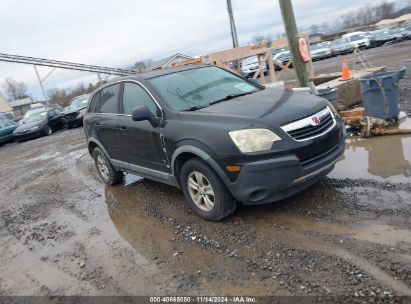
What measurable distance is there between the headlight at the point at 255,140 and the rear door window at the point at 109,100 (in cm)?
257

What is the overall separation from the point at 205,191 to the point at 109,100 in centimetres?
256

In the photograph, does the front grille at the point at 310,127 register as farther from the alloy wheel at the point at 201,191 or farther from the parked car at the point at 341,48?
the parked car at the point at 341,48

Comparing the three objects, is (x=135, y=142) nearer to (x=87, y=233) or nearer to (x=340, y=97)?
(x=87, y=233)

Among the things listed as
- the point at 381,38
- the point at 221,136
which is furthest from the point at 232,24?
the point at 221,136

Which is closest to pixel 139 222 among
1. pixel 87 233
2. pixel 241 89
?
pixel 87 233

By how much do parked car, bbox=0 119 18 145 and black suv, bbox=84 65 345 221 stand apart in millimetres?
16646

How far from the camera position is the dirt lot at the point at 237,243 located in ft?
10.6

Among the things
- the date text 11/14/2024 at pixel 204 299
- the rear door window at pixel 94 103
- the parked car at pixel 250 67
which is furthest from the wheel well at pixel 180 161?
the parked car at pixel 250 67

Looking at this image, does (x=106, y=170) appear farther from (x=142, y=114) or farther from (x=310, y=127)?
(x=310, y=127)

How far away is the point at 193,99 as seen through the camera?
4.89m

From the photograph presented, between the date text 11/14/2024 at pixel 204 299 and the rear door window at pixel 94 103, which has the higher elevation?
the rear door window at pixel 94 103

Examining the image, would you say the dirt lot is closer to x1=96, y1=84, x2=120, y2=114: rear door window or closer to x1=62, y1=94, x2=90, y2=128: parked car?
x1=96, y1=84, x2=120, y2=114: rear door window

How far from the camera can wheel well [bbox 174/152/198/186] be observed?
449 centimetres

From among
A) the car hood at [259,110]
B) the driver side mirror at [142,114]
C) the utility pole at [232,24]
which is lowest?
the car hood at [259,110]
